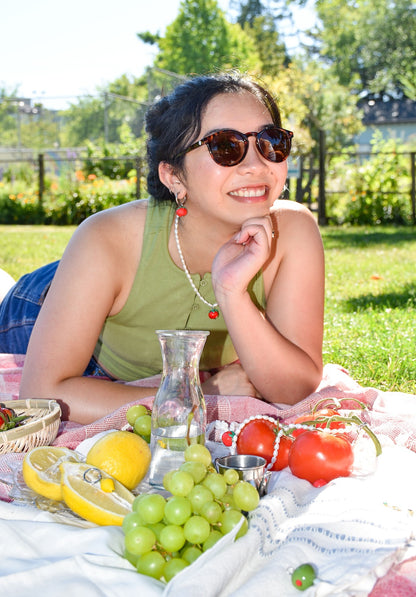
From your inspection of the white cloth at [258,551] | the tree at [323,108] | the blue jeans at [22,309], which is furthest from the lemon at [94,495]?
the tree at [323,108]

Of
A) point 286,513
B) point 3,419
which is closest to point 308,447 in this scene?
point 286,513

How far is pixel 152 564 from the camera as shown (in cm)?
144

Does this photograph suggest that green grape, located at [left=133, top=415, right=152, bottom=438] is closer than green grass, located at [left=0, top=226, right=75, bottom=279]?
Yes

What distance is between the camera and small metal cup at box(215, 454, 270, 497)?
67.1 inches

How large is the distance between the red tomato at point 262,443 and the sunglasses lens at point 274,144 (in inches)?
45.4

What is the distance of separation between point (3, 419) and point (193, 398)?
77 centimetres

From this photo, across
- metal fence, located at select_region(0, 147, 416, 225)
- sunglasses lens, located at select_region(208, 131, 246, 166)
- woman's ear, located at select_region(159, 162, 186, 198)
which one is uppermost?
metal fence, located at select_region(0, 147, 416, 225)

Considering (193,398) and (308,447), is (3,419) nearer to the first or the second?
(193,398)

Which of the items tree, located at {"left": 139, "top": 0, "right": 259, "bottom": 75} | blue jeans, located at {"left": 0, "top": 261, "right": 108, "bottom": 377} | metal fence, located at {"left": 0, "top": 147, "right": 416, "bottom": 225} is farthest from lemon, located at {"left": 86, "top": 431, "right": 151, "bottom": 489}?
tree, located at {"left": 139, "top": 0, "right": 259, "bottom": 75}

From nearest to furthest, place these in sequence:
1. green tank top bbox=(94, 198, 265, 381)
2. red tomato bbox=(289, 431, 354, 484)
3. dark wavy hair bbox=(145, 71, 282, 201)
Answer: red tomato bbox=(289, 431, 354, 484) → dark wavy hair bbox=(145, 71, 282, 201) → green tank top bbox=(94, 198, 265, 381)

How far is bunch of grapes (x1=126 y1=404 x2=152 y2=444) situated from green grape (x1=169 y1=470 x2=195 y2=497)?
54cm

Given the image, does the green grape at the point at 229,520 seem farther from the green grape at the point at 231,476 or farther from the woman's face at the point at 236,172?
the woman's face at the point at 236,172

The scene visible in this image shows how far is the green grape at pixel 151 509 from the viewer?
1435mm

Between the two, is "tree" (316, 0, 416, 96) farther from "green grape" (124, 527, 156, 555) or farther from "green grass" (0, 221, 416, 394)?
"green grape" (124, 527, 156, 555)
